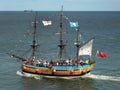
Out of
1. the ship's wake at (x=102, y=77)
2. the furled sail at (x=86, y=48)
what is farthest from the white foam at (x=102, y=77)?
the furled sail at (x=86, y=48)

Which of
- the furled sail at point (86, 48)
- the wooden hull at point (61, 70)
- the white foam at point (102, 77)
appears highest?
the furled sail at point (86, 48)

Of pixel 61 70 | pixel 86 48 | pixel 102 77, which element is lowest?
pixel 102 77

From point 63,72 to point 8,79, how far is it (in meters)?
12.3

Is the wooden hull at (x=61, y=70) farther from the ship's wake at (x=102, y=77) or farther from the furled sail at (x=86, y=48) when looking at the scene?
the furled sail at (x=86, y=48)

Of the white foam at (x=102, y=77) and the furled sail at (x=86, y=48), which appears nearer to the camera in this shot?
the white foam at (x=102, y=77)

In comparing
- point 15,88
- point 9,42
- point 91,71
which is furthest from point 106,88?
point 9,42

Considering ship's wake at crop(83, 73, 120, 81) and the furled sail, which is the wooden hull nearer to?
ship's wake at crop(83, 73, 120, 81)

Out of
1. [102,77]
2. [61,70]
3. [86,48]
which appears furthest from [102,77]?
[61,70]

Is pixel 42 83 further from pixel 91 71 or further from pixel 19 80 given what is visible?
pixel 91 71

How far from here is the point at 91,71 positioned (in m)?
84.4

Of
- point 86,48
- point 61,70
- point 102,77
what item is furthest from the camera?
point 86,48

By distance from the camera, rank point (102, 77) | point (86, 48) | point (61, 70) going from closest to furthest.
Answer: point (102, 77) < point (61, 70) < point (86, 48)

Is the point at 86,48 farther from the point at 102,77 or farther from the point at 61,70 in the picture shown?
the point at 61,70

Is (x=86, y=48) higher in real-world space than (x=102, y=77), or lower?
higher
